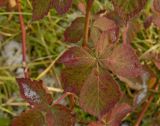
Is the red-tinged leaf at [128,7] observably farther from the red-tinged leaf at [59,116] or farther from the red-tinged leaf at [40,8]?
the red-tinged leaf at [59,116]

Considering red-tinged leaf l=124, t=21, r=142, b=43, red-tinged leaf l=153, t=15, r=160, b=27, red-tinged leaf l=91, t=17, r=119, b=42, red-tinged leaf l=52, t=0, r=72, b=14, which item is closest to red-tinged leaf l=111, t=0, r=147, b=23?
red-tinged leaf l=52, t=0, r=72, b=14

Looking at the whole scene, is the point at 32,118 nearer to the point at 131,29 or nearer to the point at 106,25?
the point at 106,25

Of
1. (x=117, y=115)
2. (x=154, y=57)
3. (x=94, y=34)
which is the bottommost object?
(x=117, y=115)

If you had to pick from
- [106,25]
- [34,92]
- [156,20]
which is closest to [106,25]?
[106,25]

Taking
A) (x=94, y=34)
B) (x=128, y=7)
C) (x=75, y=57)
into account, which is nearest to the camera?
(x=128, y=7)

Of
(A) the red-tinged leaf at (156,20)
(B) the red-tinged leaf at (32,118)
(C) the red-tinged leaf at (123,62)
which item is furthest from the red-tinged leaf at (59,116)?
(A) the red-tinged leaf at (156,20)

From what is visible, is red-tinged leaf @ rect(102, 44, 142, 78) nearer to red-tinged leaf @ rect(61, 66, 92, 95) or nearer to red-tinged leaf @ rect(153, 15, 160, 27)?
red-tinged leaf @ rect(61, 66, 92, 95)
